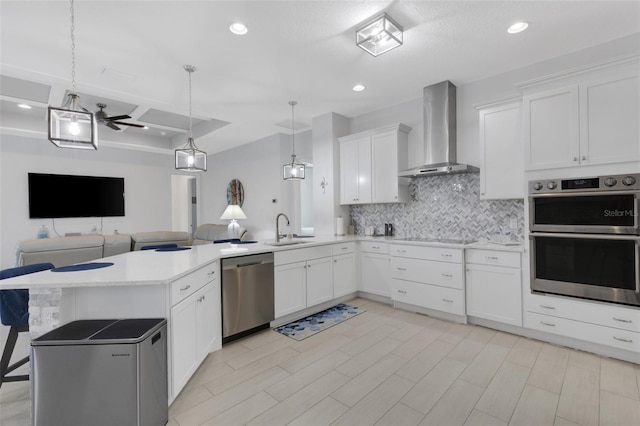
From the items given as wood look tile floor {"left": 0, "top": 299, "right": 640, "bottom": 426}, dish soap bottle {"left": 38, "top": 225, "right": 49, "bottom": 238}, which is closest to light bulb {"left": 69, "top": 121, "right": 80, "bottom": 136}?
wood look tile floor {"left": 0, "top": 299, "right": 640, "bottom": 426}

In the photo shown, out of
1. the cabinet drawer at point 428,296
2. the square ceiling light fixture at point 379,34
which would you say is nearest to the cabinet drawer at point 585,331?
the cabinet drawer at point 428,296

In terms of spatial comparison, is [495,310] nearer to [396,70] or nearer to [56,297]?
[396,70]

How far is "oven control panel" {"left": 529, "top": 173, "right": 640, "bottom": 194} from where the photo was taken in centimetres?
240

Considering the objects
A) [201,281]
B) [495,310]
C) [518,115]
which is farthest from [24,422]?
[518,115]

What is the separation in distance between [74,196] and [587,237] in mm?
8733

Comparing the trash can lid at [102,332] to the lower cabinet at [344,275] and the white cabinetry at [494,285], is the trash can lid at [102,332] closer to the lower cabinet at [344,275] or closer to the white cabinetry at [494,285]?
the lower cabinet at [344,275]

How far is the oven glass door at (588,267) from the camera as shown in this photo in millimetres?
2412

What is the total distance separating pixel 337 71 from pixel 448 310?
3.04m

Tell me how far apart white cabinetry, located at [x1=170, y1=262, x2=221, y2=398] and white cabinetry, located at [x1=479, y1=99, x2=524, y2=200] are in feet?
10.1

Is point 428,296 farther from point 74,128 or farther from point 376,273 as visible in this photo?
point 74,128

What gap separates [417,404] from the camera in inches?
76.3

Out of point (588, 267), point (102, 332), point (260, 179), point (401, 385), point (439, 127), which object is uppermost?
point (439, 127)

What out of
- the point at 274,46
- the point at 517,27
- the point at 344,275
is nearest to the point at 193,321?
the point at 344,275

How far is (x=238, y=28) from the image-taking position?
2.58 m
